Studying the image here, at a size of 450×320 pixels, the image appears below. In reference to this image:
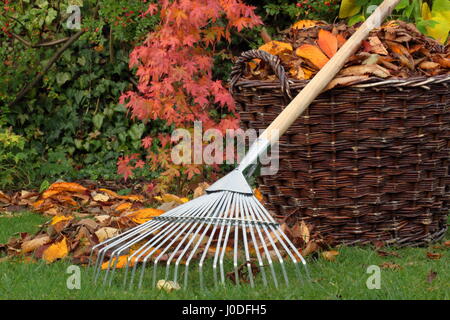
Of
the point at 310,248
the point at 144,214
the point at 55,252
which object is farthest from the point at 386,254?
the point at 55,252

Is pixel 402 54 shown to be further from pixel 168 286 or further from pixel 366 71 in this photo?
pixel 168 286

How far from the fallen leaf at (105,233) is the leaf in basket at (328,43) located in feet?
4.15

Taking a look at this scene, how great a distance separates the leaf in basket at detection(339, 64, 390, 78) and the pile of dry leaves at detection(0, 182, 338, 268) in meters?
0.68

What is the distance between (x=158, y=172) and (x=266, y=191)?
2198mm

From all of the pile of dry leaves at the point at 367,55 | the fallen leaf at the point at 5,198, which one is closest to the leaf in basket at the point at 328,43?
the pile of dry leaves at the point at 367,55

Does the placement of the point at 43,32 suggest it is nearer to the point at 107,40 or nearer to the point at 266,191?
the point at 107,40

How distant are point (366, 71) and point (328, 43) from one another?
0.92 feet

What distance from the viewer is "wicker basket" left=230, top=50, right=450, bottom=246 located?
2650 mm

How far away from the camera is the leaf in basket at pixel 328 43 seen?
2.84m

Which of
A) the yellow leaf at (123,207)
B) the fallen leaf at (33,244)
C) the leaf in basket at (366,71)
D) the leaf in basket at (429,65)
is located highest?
the leaf in basket at (429,65)

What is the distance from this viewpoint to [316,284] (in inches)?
87.1

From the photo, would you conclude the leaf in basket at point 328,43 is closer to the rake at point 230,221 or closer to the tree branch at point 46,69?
the rake at point 230,221

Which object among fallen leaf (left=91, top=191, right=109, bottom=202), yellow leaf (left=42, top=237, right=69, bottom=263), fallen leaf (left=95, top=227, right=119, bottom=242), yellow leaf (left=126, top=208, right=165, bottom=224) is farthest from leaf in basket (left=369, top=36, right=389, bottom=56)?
fallen leaf (left=91, top=191, right=109, bottom=202)

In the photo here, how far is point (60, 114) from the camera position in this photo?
559 centimetres
